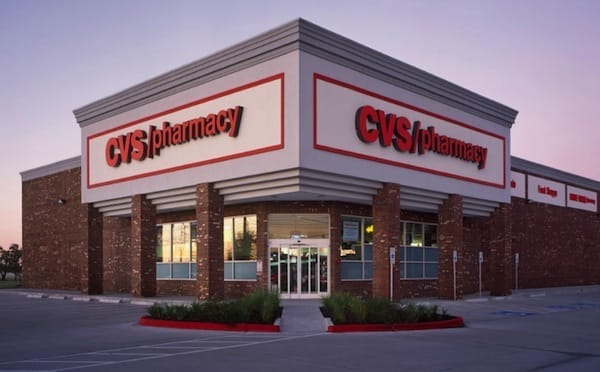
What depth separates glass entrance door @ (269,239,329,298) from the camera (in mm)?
30859

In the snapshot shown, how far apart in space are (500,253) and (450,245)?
16.5 feet

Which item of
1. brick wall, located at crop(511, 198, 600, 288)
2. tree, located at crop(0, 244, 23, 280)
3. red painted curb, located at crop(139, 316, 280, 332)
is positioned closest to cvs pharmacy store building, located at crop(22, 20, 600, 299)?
brick wall, located at crop(511, 198, 600, 288)

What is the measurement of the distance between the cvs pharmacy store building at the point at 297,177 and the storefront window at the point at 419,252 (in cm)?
9

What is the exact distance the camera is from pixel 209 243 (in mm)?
28438

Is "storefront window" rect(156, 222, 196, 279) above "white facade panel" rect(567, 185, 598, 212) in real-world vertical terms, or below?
below

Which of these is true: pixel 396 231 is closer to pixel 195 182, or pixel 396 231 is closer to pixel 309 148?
pixel 309 148

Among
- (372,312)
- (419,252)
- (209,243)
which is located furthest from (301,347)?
(419,252)

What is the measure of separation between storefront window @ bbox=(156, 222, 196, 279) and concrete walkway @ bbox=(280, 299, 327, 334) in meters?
11.2

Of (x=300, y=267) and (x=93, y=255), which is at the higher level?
(x=93, y=255)

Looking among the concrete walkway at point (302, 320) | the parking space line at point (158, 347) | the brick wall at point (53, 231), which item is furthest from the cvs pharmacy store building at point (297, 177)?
the parking space line at point (158, 347)

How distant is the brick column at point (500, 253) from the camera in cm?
3603

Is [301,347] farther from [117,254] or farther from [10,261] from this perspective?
[10,261]

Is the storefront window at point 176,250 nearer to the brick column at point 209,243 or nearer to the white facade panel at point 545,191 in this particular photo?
the brick column at point 209,243

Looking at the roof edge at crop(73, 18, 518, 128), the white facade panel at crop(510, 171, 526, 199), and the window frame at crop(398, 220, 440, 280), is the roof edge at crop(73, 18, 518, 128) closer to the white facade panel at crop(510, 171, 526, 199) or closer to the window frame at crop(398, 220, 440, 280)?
the window frame at crop(398, 220, 440, 280)
